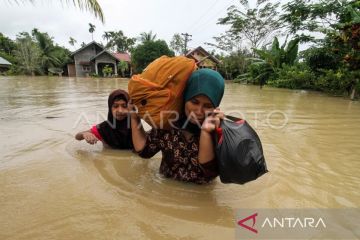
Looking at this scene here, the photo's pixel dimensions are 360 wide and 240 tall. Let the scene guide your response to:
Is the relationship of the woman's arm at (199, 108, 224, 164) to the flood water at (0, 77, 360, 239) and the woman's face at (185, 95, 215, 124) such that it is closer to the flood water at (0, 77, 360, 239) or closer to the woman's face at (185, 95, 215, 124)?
the woman's face at (185, 95, 215, 124)

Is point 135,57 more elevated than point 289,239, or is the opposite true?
point 135,57

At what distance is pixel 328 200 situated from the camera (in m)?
1.75

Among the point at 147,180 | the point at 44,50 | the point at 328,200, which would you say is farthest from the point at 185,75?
the point at 44,50

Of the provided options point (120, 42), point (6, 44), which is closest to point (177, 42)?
point (120, 42)

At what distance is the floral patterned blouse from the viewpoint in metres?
1.81

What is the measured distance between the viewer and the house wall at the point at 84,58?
32.4 metres

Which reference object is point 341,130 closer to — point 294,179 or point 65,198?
point 294,179

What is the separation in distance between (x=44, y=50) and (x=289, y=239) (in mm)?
37195

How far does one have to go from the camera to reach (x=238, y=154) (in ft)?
4.50

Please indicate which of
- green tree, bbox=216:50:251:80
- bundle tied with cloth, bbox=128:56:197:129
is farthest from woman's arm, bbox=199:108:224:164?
green tree, bbox=216:50:251:80

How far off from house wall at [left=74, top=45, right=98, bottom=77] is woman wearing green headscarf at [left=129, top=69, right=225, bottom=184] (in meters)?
33.6

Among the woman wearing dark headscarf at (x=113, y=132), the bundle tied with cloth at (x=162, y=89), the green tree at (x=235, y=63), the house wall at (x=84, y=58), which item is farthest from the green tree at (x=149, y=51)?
the bundle tied with cloth at (x=162, y=89)

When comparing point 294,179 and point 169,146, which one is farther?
point 294,179

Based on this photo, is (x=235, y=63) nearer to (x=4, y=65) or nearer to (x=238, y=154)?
(x=4, y=65)
